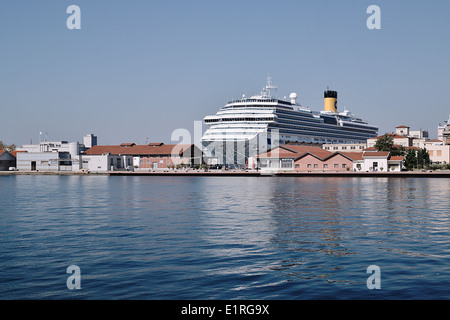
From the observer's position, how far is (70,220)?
30.8 meters

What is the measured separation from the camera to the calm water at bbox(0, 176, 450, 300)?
47.2 ft

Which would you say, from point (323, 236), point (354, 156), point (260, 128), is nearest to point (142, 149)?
point (260, 128)

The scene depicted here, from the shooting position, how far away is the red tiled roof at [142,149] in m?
141

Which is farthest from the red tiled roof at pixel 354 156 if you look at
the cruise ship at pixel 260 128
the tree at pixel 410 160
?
the cruise ship at pixel 260 128

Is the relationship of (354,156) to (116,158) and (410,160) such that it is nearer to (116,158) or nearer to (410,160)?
(410,160)

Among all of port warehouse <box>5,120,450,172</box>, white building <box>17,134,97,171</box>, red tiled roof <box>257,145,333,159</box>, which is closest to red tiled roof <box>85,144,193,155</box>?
port warehouse <box>5,120,450,172</box>

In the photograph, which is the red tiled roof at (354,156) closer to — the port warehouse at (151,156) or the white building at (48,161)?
the port warehouse at (151,156)

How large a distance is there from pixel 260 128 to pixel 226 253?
118 metres

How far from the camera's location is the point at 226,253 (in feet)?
64.4

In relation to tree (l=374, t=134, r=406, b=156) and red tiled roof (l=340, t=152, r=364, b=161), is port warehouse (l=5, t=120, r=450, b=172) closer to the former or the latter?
tree (l=374, t=134, r=406, b=156)

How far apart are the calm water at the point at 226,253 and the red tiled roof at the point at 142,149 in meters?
105

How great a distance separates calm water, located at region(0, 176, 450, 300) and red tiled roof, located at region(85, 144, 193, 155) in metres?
105

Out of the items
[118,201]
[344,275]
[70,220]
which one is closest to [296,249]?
[344,275]
